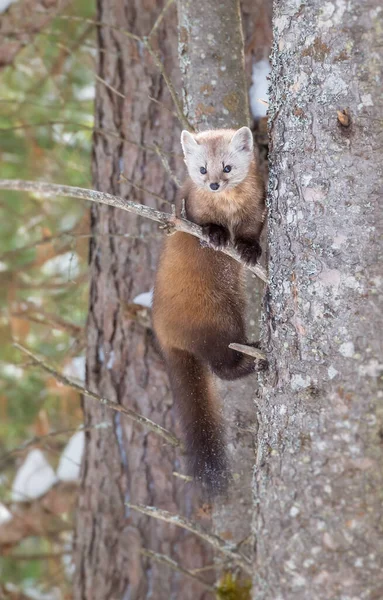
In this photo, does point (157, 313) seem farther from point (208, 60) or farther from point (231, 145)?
point (208, 60)

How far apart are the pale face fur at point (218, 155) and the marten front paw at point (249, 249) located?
0.26 meters

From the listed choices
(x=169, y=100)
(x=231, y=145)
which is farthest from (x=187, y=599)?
(x=169, y=100)

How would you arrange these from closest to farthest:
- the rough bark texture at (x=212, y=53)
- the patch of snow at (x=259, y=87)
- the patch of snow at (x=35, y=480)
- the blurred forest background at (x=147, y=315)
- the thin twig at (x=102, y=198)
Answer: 1. the thin twig at (x=102, y=198)
2. the blurred forest background at (x=147, y=315)
3. the rough bark texture at (x=212, y=53)
4. the patch of snow at (x=259, y=87)
5. the patch of snow at (x=35, y=480)

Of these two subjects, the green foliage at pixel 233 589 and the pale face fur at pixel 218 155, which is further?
the green foliage at pixel 233 589

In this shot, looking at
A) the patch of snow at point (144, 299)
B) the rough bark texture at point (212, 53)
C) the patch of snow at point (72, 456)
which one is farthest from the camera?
the patch of snow at point (72, 456)

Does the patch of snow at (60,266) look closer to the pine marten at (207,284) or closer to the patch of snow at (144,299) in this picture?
the patch of snow at (144,299)

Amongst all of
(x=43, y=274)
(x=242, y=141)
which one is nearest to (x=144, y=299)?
(x=242, y=141)

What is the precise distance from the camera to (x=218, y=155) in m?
3.12

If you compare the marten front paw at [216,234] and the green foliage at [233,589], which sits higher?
the marten front paw at [216,234]

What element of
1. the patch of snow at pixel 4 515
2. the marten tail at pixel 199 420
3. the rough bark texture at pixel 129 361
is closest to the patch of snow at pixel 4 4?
the rough bark texture at pixel 129 361

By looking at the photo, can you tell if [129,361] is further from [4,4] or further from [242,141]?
[4,4]

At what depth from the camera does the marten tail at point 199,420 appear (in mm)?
3000

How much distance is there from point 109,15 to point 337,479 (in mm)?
3219

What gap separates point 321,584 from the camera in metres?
2.10
